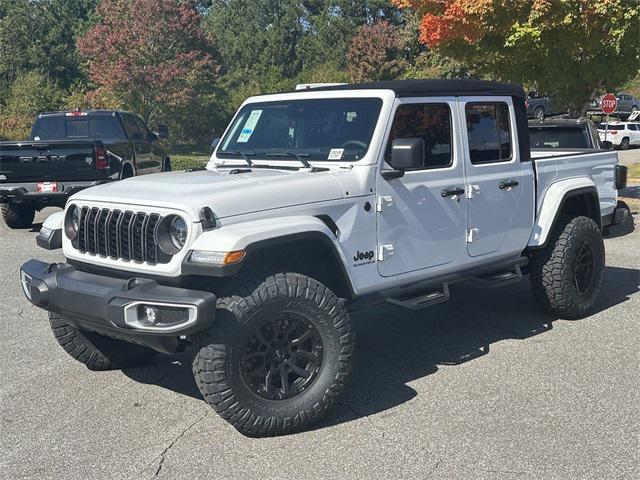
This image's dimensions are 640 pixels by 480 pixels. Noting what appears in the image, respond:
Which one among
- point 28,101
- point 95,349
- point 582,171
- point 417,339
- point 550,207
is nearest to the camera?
point 95,349

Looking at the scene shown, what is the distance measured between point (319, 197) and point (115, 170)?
7909 mm

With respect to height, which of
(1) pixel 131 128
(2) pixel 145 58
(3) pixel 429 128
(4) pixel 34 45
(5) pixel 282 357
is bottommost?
(5) pixel 282 357

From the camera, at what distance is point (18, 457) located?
391 cm

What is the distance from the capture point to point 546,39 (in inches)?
472

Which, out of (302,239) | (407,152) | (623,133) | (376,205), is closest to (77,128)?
(376,205)

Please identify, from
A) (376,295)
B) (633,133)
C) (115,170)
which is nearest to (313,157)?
(376,295)

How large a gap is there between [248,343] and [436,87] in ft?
7.80

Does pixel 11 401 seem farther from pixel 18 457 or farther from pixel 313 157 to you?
pixel 313 157

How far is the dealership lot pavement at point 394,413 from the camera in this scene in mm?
3775

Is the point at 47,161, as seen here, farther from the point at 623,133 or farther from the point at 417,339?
the point at 623,133

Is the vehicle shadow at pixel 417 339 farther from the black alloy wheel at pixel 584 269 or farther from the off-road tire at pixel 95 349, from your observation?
the black alloy wheel at pixel 584 269

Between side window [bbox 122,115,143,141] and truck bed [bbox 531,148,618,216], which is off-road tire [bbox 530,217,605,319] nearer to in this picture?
truck bed [bbox 531,148,618,216]

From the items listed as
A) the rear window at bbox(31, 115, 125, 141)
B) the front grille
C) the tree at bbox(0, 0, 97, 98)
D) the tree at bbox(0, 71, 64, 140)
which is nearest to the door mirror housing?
the front grille

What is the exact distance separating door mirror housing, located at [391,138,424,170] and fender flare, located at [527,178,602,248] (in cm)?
181
